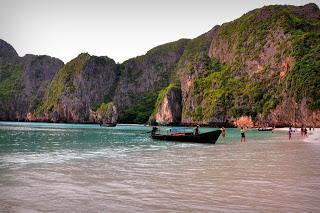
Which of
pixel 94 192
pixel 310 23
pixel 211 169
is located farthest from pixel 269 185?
pixel 310 23

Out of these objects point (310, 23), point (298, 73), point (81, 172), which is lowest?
point (81, 172)

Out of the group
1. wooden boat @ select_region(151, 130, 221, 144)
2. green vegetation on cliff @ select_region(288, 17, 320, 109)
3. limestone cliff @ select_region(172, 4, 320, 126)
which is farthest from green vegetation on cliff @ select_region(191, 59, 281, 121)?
wooden boat @ select_region(151, 130, 221, 144)

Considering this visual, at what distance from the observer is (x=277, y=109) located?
153875mm

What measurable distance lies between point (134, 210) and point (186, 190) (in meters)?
3.78

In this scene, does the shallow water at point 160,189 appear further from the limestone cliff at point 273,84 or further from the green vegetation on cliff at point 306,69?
the green vegetation on cliff at point 306,69

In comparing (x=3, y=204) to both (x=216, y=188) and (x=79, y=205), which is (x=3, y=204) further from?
(x=216, y=188)

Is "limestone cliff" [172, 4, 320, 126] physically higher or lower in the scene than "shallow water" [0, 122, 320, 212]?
higher

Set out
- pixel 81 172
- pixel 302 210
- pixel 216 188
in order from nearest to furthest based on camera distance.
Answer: pixel 302 210
pixel 216 188
pixel 81 172

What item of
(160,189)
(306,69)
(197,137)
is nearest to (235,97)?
(306,69)

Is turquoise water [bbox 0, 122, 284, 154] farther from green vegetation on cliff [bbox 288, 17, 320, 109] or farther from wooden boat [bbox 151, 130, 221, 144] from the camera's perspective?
green vegetation on cliff [bbox 288, 17, 320, 109]

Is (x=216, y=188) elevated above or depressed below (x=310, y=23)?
below

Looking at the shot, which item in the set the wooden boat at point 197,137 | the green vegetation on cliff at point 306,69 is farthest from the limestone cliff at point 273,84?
the wooden boat at point 197,137

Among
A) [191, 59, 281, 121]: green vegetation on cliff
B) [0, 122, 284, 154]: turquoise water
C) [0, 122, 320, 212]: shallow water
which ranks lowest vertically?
[0, 122, 284, 154]: turquoise water

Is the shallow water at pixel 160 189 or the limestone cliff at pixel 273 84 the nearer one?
the shallow water at pixel 160 189
